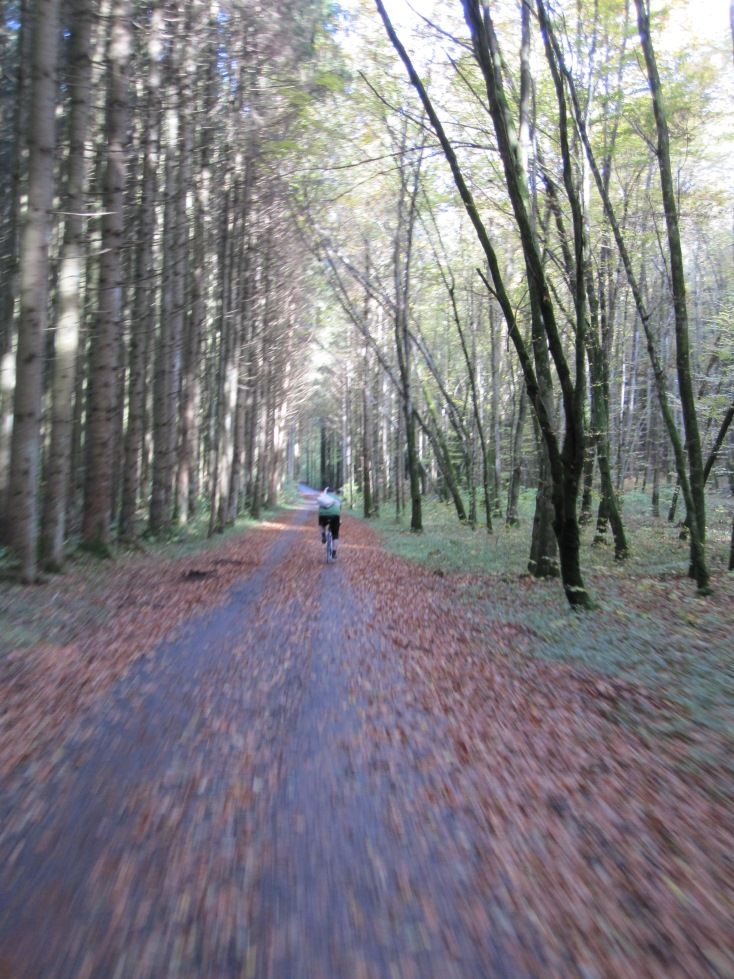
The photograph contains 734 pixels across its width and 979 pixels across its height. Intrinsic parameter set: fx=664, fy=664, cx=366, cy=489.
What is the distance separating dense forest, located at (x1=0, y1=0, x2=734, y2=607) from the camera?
9719mm

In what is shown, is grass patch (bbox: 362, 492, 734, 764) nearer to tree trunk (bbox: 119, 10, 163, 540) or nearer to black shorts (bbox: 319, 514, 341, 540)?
black shorts (bbox: 319, 514, 341, 540)

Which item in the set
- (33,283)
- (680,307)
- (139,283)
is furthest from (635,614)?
(139,283)

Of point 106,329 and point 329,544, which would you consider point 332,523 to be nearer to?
point 329,544

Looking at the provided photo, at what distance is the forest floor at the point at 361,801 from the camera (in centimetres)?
269

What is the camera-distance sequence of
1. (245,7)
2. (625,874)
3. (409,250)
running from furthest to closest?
(409,250) → (245,7) → (625,874)

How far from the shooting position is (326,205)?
67.0 feet

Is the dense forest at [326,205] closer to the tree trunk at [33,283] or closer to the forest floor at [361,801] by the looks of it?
the tree trunk at [33,283]

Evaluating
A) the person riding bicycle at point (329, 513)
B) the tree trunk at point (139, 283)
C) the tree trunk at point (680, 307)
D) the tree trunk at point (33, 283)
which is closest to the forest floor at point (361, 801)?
the tree trunk at point (33, 283)

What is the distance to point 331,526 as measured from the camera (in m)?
15.8

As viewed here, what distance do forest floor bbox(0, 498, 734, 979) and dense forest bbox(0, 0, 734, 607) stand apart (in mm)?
3514

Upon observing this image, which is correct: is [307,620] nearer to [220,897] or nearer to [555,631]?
[555,631]

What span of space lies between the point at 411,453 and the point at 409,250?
7.29 meters

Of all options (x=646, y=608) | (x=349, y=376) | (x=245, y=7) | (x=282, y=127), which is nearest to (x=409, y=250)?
(x=282, y=127)

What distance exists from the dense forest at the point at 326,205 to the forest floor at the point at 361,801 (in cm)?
351
